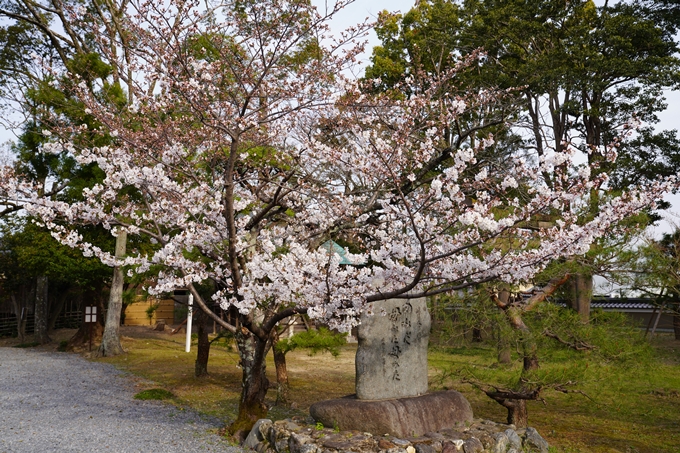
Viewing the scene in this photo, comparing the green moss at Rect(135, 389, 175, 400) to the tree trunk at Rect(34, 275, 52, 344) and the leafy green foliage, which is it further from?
the tree trunk at Rect(34, 275, 52, 344)

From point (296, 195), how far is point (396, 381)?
2.89m

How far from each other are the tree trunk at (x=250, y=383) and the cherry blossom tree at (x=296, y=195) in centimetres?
2

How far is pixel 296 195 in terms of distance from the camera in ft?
26.1

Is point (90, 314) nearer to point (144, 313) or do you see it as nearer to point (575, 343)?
point (144, 313)

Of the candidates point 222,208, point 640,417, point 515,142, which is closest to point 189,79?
point 222,208

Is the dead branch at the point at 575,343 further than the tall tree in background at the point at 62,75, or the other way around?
the tall tree in background at the point at 62,75

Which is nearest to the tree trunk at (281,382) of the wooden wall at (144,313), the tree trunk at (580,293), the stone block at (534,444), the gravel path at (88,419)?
the gravel path at (88,419)

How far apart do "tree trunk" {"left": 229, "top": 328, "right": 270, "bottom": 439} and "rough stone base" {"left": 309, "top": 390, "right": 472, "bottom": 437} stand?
836mm

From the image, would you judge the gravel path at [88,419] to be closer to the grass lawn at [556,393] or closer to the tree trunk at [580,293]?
the grass lawn at [556,393]

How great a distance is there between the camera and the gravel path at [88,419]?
6.47 m

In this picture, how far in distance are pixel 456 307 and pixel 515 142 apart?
31.9 ft

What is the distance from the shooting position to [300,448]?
5973mm

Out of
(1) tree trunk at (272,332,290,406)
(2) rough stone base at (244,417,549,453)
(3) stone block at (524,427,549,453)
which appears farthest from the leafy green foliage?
(3) stone block at (524,427,549,453)

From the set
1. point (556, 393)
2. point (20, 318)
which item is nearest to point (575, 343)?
point (556, 393)
